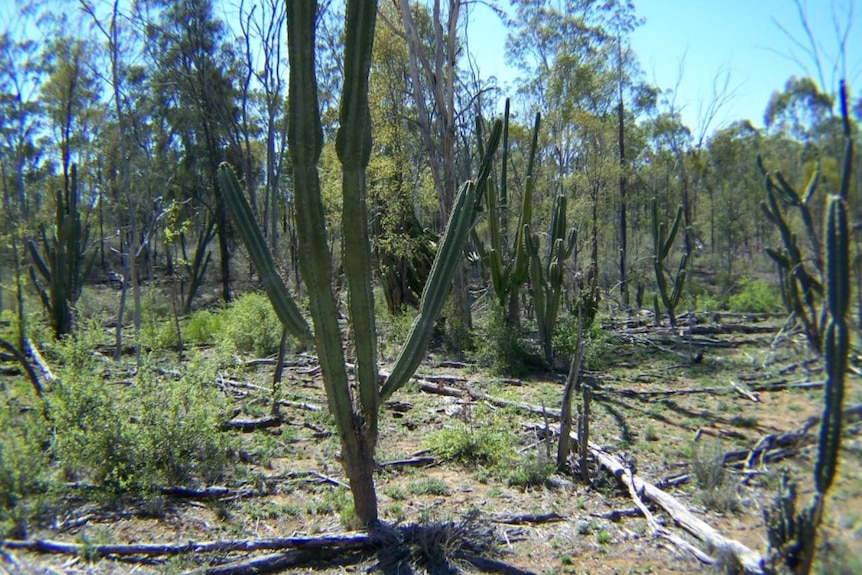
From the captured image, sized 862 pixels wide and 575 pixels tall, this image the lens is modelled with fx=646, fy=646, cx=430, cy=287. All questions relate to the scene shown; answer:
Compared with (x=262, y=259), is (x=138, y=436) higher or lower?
lower

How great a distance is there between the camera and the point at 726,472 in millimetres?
5844

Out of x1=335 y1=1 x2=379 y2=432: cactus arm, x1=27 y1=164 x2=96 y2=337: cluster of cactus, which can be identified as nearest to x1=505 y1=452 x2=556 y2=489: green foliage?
x1=335 y1=1 x2=379 y2=432: cactus arm

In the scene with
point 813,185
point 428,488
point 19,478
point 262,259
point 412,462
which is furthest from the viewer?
point 412,462

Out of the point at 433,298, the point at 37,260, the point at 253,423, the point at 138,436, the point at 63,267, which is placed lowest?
the point at 253,423

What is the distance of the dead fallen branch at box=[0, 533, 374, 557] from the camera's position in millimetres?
4355

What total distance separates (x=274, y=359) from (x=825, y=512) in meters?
10.2

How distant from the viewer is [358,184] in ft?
15.5

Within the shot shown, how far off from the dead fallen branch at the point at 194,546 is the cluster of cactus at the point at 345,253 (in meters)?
0.28

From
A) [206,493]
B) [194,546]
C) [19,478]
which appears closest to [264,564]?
[194,546]

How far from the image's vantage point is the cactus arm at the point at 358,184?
4.65 meters

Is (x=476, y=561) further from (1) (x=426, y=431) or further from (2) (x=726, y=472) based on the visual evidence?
(1) (x=426, y=431)

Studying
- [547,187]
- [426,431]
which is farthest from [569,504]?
[547,187]

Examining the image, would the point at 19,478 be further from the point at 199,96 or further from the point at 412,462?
the point at 199,96

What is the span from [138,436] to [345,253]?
267 cm
